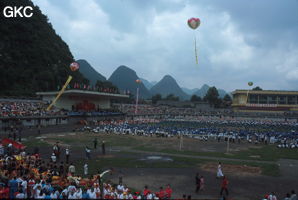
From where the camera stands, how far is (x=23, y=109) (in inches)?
2111

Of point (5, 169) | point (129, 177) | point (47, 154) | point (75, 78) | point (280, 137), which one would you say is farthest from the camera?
point (75, 78)

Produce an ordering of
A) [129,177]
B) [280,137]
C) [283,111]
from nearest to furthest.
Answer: [129,177] < [280,137] < [283,111]

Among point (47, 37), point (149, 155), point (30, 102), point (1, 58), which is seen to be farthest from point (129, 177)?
point (47, 37)

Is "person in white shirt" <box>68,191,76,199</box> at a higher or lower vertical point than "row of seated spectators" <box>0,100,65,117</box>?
lower

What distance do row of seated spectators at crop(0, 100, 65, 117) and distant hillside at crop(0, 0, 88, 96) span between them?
49.7ft

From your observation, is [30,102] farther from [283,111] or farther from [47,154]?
[283,111]

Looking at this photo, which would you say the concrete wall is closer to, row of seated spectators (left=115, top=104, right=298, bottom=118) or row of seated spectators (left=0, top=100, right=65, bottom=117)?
row of seated spectators (left=0, top=100, right=65, bottom=117)

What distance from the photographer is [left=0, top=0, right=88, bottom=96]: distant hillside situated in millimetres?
76875

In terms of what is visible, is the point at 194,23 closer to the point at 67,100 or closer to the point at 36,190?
the point at 36,190

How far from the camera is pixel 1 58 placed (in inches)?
2995

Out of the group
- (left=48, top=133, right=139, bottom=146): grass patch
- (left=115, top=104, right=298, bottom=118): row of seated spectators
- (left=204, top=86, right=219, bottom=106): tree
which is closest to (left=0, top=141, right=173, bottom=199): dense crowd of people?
(left=48, top=133, right=139, bottom=146): grass patch

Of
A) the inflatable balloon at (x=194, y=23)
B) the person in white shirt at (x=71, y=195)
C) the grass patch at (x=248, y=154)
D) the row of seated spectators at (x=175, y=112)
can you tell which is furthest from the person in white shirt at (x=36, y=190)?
the row of seated spectators at (x=175, y=112)

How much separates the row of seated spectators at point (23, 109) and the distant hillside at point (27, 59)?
15.1m

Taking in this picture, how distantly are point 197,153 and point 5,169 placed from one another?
765 inches
